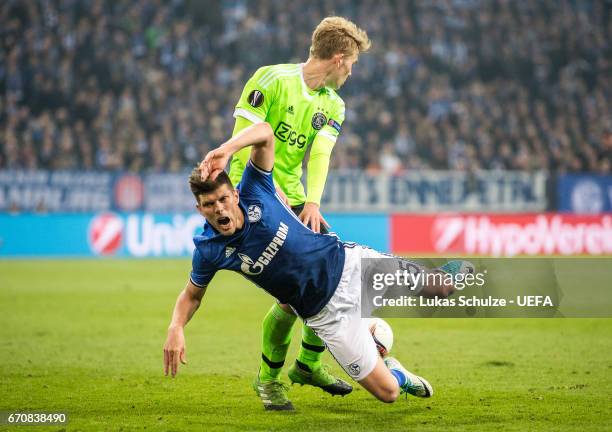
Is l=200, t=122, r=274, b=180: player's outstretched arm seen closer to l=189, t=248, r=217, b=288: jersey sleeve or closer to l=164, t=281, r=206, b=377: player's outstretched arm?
l=189, t=248, r=217, b=288: jersey sleeve

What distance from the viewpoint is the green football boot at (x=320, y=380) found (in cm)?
660

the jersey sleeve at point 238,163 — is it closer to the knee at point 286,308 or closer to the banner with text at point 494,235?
the knee at point 286,308

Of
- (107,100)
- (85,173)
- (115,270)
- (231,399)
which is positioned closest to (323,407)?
(231,399)

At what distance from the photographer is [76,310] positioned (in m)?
12.3

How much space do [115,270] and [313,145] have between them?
11.9m

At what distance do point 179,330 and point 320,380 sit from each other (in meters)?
1.58

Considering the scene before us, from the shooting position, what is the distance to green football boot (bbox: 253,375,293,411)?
6.25 m

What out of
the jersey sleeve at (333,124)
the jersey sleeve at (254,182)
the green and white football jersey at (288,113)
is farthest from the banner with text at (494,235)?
the jersey sleeve at (254,182)

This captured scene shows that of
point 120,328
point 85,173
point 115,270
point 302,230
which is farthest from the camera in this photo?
point 85,173

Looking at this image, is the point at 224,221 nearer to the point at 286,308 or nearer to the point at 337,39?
the point at 286,308

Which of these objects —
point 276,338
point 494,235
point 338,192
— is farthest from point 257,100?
point 494,235

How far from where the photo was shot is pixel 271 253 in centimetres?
552

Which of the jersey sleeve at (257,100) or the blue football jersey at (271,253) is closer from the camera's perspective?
the blue football jersey at (271,253)

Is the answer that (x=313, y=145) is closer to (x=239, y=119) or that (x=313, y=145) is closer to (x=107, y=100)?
(x=239, y=119)
